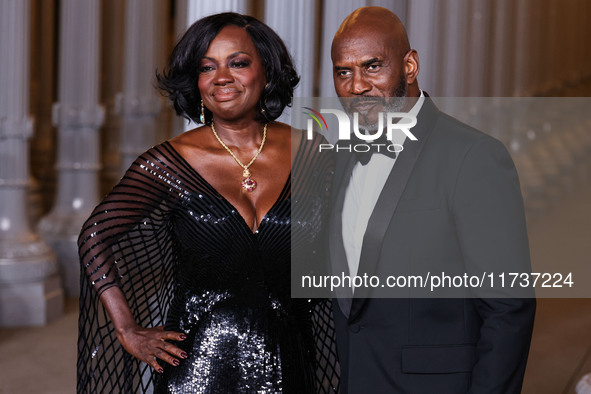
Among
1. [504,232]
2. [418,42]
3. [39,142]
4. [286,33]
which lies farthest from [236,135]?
[39,142]

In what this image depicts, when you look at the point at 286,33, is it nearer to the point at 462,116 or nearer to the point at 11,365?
the point at 11,365

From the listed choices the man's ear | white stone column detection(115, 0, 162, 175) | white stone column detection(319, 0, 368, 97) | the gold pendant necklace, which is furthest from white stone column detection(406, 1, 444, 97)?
white stone column detection(115, 0, 162, 175)

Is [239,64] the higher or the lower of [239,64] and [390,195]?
the higher

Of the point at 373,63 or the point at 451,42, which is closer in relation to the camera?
the point at 373,63

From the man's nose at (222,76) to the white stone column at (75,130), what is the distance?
5.07 meters

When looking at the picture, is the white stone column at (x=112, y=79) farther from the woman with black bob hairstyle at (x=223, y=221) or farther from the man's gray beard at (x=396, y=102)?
the man's gray beard at (x=396, y=102)

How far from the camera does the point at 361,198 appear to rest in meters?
2.06

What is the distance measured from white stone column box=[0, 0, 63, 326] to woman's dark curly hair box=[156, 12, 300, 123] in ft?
12.8

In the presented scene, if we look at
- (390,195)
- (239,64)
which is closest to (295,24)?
(239,64)

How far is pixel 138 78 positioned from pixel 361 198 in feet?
23.8

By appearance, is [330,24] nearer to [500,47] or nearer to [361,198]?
[361,198]

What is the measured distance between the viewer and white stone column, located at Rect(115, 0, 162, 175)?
8711 mm

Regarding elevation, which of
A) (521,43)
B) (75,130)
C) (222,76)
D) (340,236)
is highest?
(521,43)

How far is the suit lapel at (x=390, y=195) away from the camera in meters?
1.95
